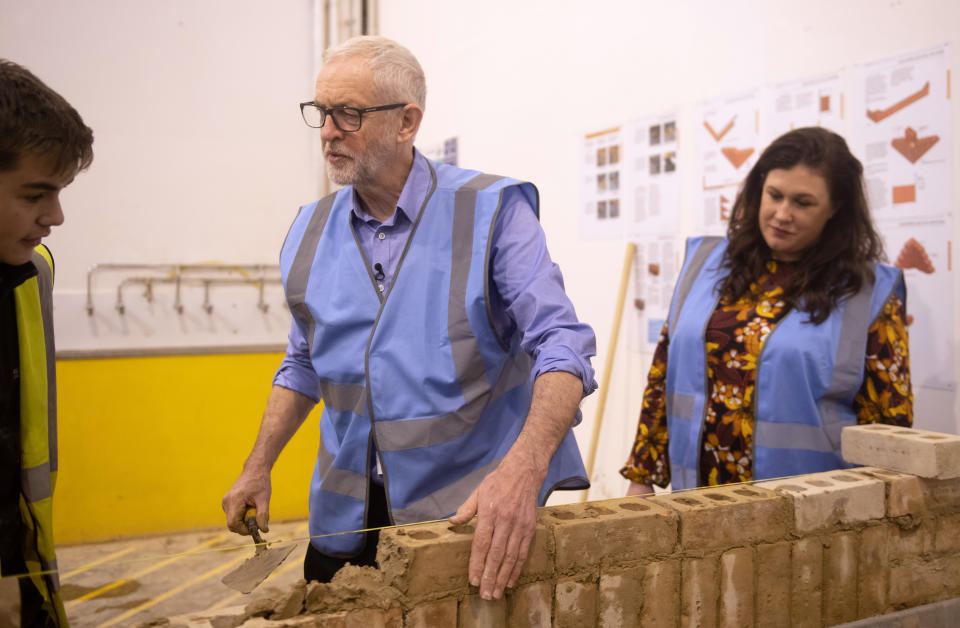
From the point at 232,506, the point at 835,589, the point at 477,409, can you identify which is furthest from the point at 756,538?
the point at 232,506

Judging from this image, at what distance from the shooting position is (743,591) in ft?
4.96

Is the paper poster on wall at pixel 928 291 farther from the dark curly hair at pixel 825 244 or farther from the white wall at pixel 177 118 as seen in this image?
the white wall at pixel 177 118

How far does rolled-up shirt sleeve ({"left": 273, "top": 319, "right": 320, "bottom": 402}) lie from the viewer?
1886 mm

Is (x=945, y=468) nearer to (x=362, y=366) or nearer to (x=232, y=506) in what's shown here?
(x=362, y=366)

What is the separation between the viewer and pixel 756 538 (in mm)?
1514

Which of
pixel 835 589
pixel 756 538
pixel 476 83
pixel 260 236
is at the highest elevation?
pixel 476 83

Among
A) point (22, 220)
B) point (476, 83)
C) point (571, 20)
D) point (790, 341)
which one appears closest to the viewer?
point (22, 220)

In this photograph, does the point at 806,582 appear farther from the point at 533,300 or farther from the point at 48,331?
the point at 48,331

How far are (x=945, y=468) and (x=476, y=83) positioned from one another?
3328 mm

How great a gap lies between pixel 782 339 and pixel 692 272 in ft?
1.32

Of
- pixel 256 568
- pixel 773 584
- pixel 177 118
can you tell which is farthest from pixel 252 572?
pixel 177 118

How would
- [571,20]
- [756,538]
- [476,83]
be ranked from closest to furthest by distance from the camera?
1. [756,538]
2. [571,20]
3. [476,83]

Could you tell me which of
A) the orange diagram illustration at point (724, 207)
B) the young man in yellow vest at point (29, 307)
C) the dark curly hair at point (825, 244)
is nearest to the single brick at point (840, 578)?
the dark curly hair at point (825, 244)

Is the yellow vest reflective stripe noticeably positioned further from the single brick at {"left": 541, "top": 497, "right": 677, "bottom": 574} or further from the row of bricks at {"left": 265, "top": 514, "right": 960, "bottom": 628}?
the single brick at {"left": 541, "top": 497, "right": 677, "bottom": 574}
